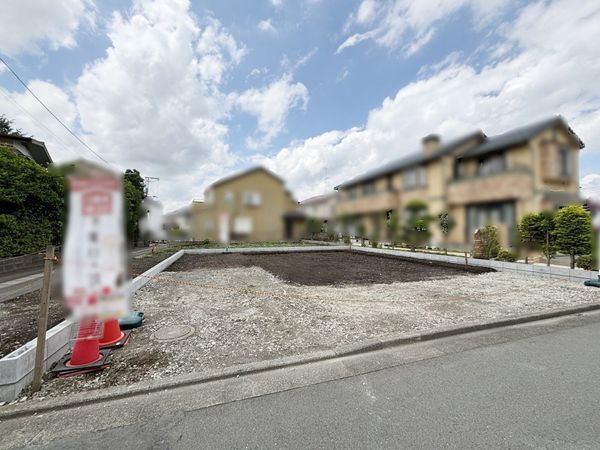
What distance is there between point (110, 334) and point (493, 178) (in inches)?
454

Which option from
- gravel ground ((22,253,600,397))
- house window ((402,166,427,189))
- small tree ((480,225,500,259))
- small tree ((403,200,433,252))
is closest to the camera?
gravel ground ((22,253,600,397))

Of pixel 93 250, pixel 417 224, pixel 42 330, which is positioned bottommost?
pixel 42 330

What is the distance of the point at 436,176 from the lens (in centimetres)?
988

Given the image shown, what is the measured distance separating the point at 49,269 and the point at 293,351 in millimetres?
2203

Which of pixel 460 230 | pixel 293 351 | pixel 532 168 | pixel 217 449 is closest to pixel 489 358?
pixel 293 351

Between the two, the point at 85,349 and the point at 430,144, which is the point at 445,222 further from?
the point at 85,349

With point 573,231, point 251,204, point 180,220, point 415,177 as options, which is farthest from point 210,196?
point 573,231

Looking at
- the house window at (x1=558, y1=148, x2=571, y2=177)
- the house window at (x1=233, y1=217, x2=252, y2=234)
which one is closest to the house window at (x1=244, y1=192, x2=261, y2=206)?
the house window at (x1=233, y1=217, x2=252, y2=234)

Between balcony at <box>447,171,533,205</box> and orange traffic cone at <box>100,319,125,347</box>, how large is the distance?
1046cm

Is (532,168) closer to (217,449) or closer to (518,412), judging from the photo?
(518,412)

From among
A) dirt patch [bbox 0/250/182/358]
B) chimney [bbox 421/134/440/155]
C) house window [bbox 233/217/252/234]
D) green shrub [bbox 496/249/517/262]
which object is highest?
chimney [bbox 421/134/440/155]

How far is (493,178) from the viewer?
9.30 meters

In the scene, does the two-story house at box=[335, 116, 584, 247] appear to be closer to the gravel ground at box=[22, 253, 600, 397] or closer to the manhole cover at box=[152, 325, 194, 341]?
the gravel ground at box=[22, 253, 600, 397]

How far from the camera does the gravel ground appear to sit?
8.18 ft
